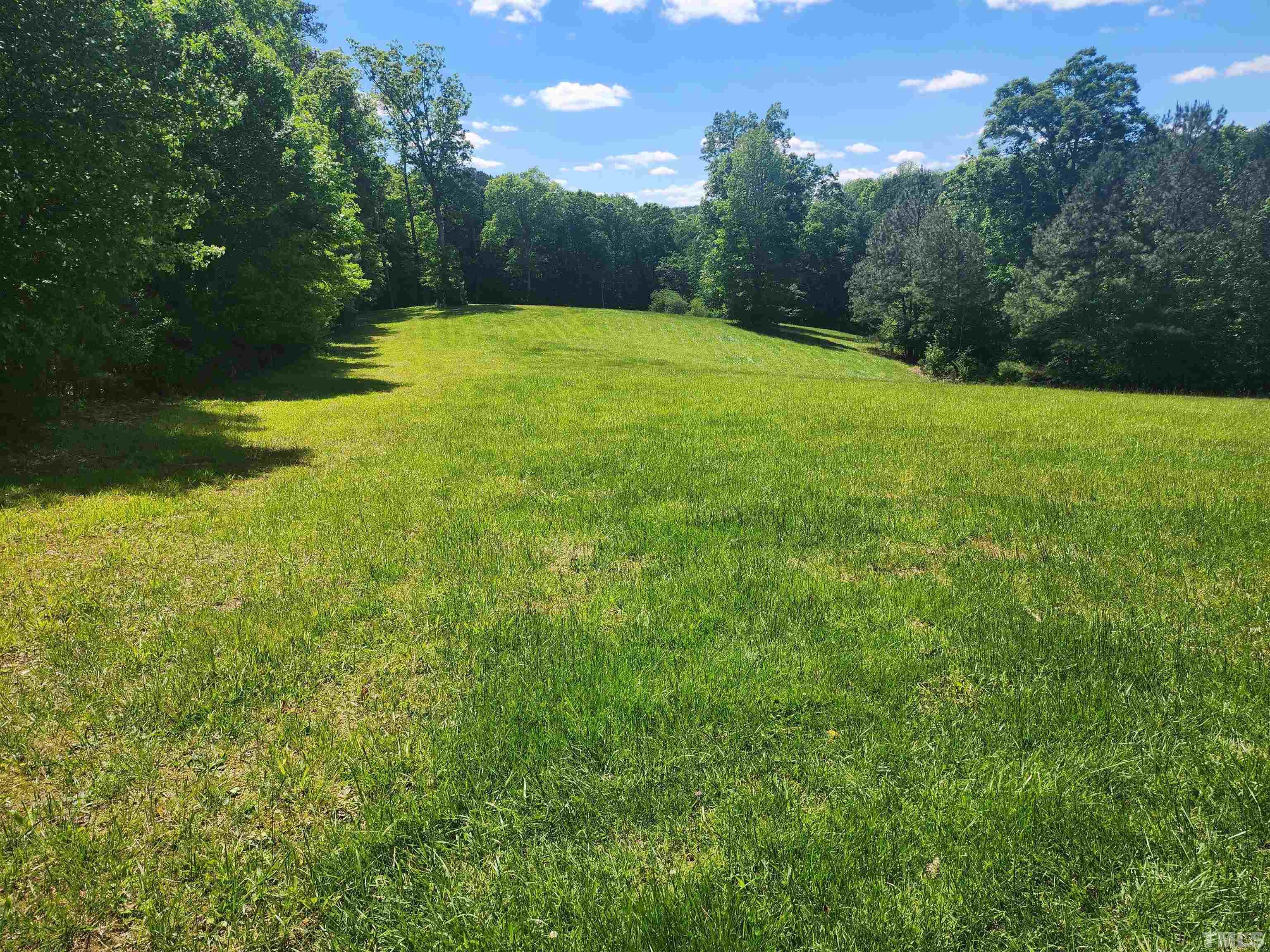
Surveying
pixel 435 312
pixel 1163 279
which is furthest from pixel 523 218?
pixel 1163 279

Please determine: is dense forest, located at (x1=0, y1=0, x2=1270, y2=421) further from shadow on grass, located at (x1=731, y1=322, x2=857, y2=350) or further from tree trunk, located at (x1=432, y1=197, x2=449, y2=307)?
shadow on grass, located at (x1=731, y1=322, x2=857, y2=350)

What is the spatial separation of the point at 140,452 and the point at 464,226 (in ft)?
228

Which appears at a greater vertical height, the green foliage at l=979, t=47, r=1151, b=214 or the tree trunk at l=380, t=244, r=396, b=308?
the green foliage at l=979, t=47, r=1151, b=214

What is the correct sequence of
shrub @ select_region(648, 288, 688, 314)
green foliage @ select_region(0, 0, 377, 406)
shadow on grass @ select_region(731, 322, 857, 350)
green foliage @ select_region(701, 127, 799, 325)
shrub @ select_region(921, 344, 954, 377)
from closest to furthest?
1. green foliage @ select_region(0, 0, 377, 406)
2. shrub @ select_region(921, 344, 954, 377)
3. shadow on grass @ select_region(731, 322, 857, 350)
4. green foliage @ select_region(701, 127, 799, 325)
5. shrub @ select_region(648, 288, 688, 314)

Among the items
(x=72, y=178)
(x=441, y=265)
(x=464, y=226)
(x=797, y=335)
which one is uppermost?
(x=464, y=226)

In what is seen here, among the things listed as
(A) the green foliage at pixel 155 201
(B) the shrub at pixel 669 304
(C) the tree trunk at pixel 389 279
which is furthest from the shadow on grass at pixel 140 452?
(B) the shrub at pixel 669 304

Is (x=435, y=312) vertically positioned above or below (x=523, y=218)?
below

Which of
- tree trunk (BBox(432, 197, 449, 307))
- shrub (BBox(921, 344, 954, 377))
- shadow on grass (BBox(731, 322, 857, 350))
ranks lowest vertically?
shrub (BBox(921, 344, 954, 377))

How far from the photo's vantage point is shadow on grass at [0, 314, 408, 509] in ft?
27.6

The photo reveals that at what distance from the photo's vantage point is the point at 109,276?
10562 mm

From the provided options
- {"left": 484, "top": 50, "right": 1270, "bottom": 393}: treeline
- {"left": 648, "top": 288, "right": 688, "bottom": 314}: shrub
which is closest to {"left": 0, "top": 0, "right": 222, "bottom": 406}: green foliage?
{"left": 484, "top": 50, "right": 1270, "bottom": 393}: treeline

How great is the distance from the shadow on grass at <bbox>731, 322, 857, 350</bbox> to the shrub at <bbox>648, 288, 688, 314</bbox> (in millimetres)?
11841

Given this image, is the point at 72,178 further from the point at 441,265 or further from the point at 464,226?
the point at 464,226

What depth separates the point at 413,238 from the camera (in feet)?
193
